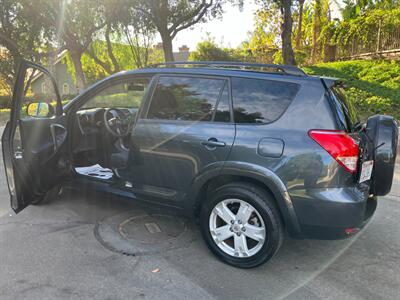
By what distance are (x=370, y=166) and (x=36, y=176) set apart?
3.19 m

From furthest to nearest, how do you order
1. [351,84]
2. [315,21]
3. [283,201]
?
[315,21]
[351,84]
[283,201]

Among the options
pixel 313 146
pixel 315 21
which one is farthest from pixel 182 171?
pixel 315 21

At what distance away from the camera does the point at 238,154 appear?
9.73ft

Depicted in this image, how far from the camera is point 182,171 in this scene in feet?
10.9

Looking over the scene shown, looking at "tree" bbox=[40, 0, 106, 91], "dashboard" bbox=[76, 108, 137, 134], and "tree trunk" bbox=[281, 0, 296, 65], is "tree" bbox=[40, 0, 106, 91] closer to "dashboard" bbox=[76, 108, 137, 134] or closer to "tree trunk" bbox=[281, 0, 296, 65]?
"tree trunk" bbox=[281, 0, 296, 65]

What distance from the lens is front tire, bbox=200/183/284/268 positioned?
2.93 m

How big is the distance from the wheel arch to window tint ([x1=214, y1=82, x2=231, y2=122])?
0.41 meters

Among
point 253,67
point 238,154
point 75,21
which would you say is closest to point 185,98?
point 253,67

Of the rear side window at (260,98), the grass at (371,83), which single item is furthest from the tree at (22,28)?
the rear side window at (260,98)

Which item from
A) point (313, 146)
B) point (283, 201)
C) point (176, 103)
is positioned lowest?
point (283, 201)

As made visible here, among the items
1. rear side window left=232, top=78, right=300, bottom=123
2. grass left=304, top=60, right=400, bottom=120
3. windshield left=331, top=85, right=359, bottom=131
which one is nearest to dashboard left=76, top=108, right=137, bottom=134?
rear side window left=232, top=78, right=300, bottom=123

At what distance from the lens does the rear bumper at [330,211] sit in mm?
2713

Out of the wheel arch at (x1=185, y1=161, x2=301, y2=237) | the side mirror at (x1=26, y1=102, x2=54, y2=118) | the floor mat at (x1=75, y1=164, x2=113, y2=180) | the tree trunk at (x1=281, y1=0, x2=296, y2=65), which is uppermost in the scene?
the tree trunk at (x1=281, y1=0, x2=296, y2=65)

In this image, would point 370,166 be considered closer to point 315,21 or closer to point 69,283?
point 69,283
